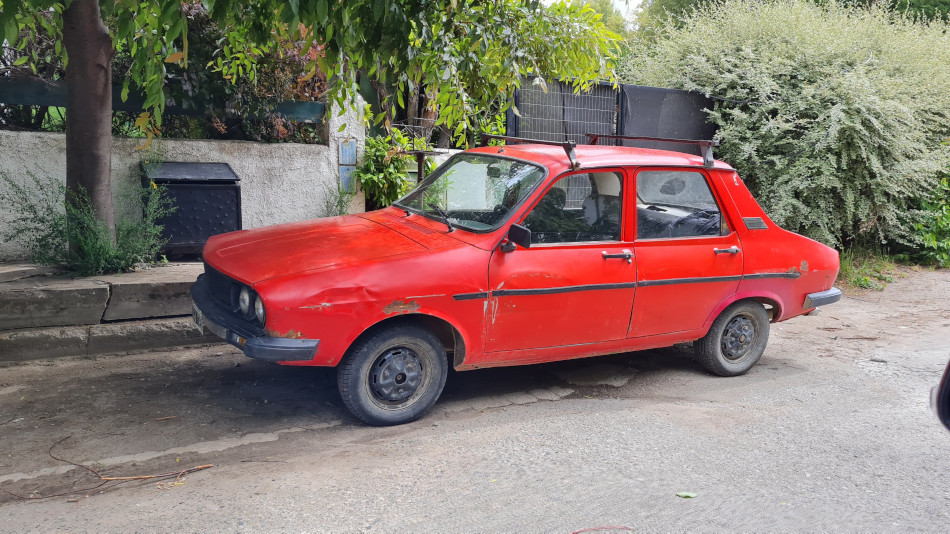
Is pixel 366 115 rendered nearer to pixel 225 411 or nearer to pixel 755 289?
pixel 225 411

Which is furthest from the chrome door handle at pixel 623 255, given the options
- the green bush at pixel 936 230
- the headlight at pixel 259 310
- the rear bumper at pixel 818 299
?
the green bush at pixel 936 230

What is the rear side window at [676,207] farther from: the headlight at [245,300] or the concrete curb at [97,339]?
the concrete curb at [97,339]

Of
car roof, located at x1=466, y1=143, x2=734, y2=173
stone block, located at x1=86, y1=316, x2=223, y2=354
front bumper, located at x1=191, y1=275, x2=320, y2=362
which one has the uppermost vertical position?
car roof, located at x1=466, y1=143, x2=734, y2=173

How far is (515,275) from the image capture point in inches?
184

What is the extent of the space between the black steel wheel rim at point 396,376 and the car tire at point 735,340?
243 cm

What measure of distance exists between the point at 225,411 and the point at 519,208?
2.25 m

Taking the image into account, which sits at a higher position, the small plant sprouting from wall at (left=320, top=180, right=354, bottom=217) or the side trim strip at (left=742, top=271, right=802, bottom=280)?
the small plant sprouting from wall at (left=320, top=180, right=354, bottom=217)

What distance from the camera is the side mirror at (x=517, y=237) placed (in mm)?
4609

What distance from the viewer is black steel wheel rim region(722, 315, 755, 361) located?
228 inches

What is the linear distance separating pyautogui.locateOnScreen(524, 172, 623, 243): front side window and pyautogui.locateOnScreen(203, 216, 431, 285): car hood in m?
0.85

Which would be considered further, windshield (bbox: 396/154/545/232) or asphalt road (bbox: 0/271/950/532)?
windshield (bbox: 396/154/545/232)

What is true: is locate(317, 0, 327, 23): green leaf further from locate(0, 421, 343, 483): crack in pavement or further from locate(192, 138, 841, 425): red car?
locate(0, 421, 343, 483): crack in pavement

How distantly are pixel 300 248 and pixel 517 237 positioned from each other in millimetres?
1333

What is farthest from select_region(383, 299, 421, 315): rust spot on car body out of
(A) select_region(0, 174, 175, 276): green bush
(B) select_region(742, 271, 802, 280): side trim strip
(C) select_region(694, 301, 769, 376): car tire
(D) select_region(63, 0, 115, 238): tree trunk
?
(D) select_region(63, 0, 115, 238): tree trunk
